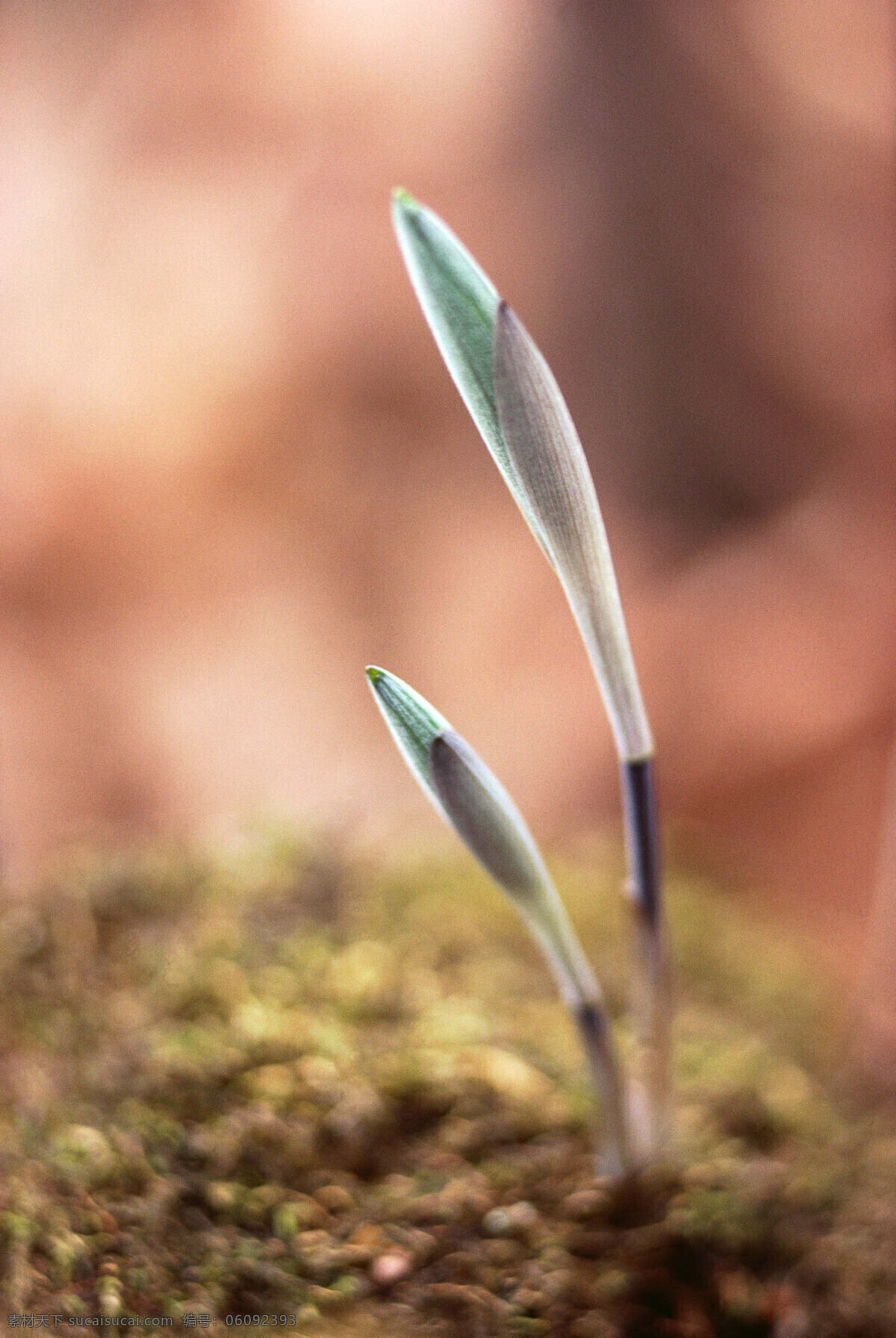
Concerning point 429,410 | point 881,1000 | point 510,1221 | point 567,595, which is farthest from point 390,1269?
point 429,410

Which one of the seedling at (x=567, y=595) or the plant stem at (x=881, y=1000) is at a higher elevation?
the seedling at (x=567, y=595)

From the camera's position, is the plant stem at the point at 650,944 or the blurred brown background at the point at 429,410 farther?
the blurred brown background at the point at 429,410

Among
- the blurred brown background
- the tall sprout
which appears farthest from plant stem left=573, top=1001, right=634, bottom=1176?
the blurred brown background

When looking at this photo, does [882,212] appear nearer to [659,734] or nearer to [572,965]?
[659,734]

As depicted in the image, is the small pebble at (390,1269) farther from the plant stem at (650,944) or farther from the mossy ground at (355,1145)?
the plant stem at (650,944)

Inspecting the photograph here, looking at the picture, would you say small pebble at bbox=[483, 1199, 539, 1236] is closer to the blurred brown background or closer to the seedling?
the seedling

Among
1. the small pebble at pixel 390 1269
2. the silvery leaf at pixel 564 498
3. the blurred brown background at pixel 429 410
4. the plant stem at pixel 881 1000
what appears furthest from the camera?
the blurred brown background at pixel 429 410

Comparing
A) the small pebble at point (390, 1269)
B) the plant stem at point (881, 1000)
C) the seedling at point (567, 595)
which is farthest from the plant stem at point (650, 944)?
the plant stem at point (881, 1000)

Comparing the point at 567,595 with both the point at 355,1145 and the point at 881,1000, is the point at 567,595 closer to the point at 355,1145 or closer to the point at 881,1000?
the point at 355,1145
